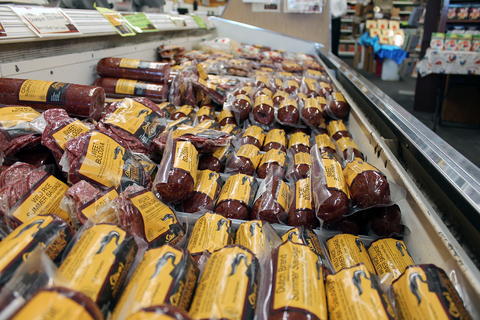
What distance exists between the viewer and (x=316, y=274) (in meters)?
0.79

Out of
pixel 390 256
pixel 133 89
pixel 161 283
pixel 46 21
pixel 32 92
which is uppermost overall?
pixel 46 21

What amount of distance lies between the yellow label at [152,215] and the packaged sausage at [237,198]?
241mm

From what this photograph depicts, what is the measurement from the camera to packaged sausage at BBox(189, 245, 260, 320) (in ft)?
2.17

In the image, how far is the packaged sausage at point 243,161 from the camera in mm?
1572

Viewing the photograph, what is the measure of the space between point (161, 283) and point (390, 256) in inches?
32.2

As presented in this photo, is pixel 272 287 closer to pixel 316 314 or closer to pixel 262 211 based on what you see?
pixel 316 314

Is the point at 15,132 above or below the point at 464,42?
below

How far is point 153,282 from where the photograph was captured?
0.68 m

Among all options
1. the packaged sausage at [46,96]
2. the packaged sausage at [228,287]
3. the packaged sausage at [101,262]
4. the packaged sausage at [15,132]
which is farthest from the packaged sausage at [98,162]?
the packaged sausage at [228,287]

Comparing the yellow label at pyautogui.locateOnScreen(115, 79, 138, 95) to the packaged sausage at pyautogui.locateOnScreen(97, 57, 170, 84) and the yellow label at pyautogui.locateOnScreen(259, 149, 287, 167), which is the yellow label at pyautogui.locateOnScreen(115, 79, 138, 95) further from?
the yellow label at pyautogui.locateOnScreen(259, 149, 287, 167)

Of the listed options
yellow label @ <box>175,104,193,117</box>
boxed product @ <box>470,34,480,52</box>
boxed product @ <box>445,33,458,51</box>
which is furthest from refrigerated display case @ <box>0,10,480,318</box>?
boxed product @ <box>470,34,480,52</box>

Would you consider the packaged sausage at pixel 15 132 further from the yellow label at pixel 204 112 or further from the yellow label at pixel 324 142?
the yellow label at pixel 324 142

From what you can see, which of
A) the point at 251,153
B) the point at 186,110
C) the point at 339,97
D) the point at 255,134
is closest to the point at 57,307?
the point at 251,153

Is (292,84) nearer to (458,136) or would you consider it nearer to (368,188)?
(368,188)
